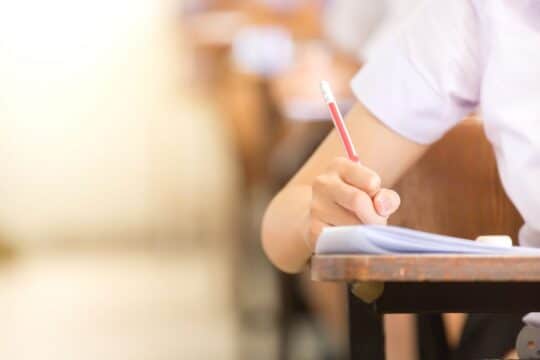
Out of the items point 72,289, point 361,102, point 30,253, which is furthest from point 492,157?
point 30,253

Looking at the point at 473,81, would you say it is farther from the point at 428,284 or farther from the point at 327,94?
the point at 428,284

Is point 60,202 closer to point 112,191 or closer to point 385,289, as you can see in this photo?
point 112,191

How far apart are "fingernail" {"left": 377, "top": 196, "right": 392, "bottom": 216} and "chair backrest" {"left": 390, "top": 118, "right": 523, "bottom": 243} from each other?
41cm

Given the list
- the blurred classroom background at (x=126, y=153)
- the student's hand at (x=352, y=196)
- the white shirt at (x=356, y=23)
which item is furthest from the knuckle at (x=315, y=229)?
the blurred classroom background at (x=126, y=153)

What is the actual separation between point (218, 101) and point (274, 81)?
1994 mm

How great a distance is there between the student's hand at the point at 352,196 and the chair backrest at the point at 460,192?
0.36m

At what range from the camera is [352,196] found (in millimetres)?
947

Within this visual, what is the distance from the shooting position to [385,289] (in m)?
0.90

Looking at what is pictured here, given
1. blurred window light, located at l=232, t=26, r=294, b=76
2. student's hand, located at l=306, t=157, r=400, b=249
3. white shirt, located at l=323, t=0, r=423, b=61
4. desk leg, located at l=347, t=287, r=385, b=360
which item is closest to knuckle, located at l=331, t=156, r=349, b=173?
student's hand, located at l=306, t=157, r=400, b=249

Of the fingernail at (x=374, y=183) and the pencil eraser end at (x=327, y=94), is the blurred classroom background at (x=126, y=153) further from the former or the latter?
the fingernail at (x=374, y=183)

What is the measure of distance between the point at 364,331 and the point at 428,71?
0.31 m

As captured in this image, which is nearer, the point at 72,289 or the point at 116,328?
the point at 116,328

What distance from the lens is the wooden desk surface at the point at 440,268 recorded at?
0.76m

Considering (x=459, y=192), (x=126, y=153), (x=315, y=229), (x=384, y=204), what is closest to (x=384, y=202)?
(x=384, y=204)
